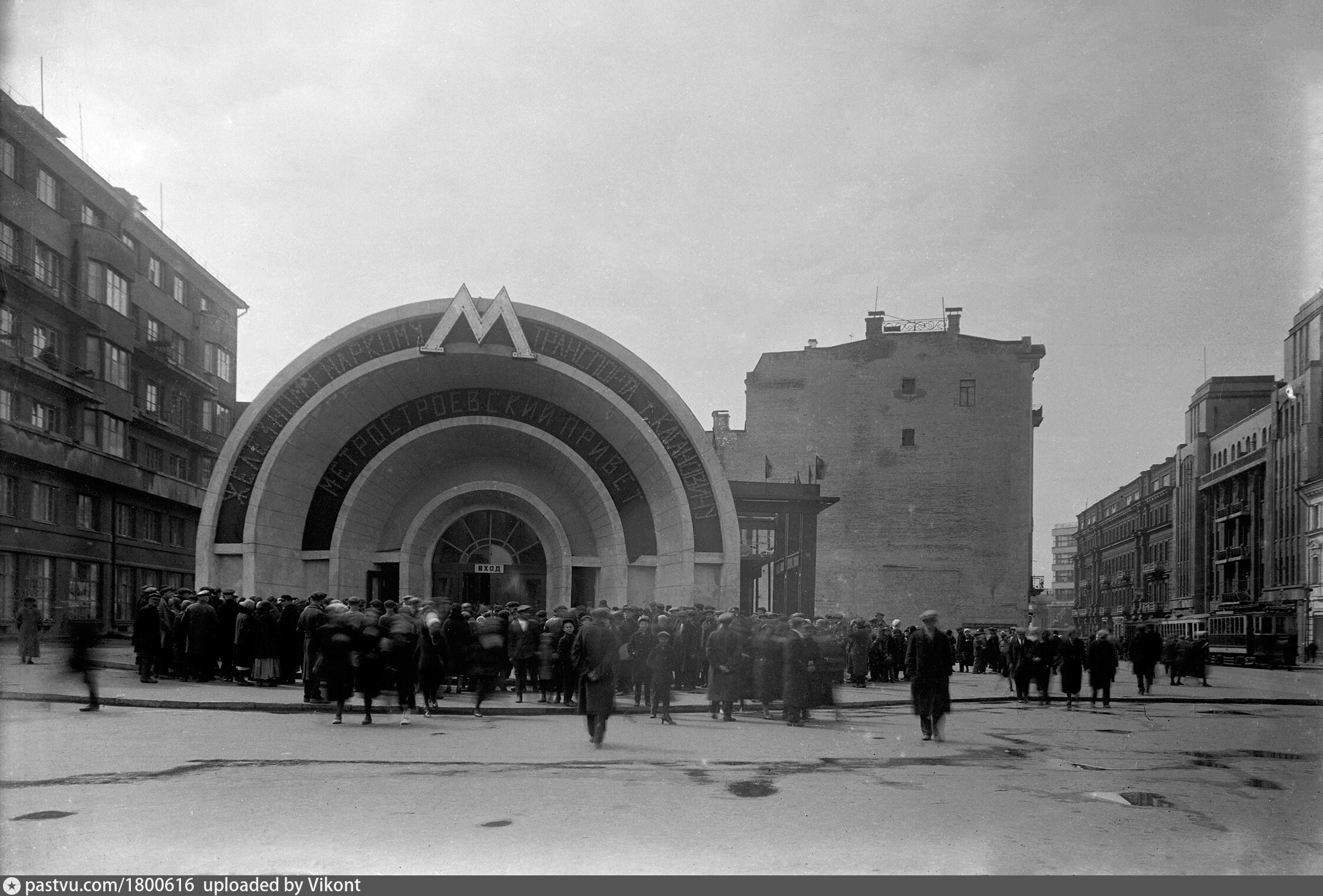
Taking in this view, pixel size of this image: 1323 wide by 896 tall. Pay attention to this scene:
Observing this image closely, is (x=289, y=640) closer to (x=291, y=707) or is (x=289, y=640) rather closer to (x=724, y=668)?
(x=291, y=707)

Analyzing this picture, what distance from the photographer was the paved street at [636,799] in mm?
6730

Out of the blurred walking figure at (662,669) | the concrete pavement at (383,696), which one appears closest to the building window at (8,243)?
the concrete pavement at (383,696)

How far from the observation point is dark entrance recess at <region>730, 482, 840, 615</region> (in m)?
30.2

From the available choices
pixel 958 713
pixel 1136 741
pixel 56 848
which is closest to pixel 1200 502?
pixel 958 713

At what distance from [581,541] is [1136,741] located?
57.8 feet

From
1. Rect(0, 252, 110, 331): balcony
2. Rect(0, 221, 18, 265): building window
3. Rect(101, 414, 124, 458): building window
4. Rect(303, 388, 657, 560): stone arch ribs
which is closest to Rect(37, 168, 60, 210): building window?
Rect(0, 221, 18, 265): building window

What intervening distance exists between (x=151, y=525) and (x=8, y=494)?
12.2 metres

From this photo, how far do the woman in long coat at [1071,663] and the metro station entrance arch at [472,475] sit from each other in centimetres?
802

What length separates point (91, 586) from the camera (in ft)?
128

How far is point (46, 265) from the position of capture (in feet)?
124

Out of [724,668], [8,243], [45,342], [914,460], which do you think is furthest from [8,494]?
[914,460]

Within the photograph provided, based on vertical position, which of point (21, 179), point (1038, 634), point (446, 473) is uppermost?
point (21, 179)
